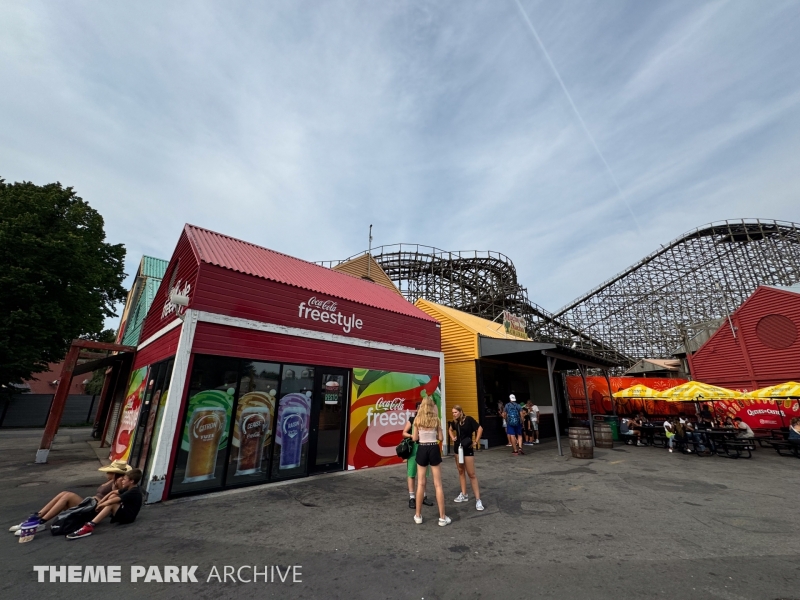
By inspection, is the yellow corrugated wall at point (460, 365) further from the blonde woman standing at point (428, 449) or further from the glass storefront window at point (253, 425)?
the blonde woman standing at point (428, 449)

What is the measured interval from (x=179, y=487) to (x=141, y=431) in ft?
7.60

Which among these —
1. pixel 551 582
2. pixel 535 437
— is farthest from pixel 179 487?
pixel 535 437

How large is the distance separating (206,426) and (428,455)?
4388 mm

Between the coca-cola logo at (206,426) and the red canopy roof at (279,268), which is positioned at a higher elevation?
the red canopy roof at (279,268)

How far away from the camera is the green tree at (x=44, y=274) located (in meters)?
15.4

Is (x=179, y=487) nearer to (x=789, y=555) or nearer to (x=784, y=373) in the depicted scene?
(x=789, y=555)

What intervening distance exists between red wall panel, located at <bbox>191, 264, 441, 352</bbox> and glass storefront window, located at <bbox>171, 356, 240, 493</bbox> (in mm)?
1143

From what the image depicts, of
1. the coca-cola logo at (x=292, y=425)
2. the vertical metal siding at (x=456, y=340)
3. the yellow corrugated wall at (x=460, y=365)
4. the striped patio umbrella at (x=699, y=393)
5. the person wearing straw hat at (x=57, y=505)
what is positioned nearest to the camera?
the person wearing straw hat at (x=57, y=505)

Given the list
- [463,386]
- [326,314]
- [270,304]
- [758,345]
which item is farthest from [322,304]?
[758,345]

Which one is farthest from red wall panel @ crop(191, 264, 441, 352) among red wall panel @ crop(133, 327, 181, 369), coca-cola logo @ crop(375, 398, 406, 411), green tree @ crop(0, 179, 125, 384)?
green tree @ crop(0, 179, 125, 384)

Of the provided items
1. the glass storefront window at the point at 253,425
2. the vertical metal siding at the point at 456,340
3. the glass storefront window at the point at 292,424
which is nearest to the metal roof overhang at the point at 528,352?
the vertical metal siding at the point at 456,340

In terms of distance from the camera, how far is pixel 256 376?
719 cm

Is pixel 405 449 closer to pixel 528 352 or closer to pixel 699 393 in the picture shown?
pixel 528 352

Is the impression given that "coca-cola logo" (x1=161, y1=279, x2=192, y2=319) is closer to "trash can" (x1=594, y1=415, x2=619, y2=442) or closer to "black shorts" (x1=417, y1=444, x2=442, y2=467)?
"black shorts" (x1=417, y1=444, x2=442, y2=467)
